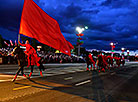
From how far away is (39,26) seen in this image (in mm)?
5988

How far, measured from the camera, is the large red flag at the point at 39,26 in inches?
218

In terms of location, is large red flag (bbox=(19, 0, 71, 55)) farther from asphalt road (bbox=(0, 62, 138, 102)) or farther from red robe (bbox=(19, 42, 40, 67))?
red robe (bbox=(19, 42, 40, 67))

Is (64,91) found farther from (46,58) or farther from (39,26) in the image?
(46,58)

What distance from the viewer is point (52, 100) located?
15.8 ft

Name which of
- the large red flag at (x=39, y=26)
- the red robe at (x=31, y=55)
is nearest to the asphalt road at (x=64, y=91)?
the red robe at (x=31, y=55)

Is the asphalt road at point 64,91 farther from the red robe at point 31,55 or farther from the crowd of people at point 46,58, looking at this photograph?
the crowd of people at point 46,58

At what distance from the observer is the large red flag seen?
18.2 ft

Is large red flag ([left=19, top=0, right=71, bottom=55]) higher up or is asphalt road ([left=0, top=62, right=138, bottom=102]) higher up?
large red flag ([left=19, top=0, right=71, bottom=55])

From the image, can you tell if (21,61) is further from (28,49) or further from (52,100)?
(52,100)

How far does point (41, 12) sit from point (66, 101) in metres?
3.87

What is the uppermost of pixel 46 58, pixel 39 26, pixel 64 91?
pixel 39 26

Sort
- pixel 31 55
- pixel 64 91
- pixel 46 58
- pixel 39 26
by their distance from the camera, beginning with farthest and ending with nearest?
pixel 46 58
pixel 31 55
pixel 64 91
pixel 39 26

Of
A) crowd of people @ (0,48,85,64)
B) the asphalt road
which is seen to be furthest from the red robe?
crowd of people @ (0,48,85,64)

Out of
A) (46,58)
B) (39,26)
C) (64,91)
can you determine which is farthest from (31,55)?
(46,58)
